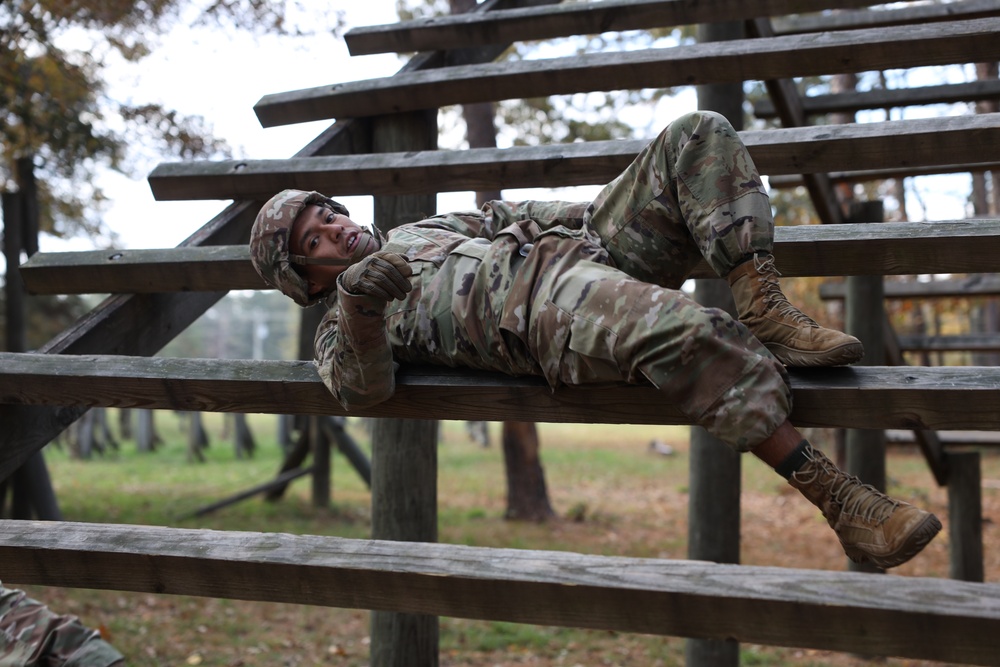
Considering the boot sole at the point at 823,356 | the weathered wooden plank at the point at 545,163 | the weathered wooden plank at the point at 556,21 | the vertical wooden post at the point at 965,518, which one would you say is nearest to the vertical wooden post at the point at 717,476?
the weathered wooden plank at the point at 556,21


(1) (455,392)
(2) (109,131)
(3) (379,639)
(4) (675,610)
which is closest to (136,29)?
(2) (109,131)

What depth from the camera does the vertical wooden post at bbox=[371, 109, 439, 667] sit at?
299 centimetres

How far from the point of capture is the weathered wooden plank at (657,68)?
2.56 metres

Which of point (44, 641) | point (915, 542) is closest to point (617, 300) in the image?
point (915, 542)

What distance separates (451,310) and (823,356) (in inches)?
34.5

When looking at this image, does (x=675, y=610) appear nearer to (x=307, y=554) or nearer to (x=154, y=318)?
(x=307, y=554)

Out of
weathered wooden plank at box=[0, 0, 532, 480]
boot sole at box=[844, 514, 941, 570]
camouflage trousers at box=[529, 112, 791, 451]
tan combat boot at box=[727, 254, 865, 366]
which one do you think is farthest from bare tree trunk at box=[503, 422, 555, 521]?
boot sole at box=[844, 514, 941, 570]

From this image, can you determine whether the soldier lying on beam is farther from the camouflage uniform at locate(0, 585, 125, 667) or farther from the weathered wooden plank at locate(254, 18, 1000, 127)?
the camouflage uniform at locate(0, 585, 125, 667)

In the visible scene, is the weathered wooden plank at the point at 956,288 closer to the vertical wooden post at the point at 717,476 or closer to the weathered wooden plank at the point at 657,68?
the vertical wooden post at the point at 717,476

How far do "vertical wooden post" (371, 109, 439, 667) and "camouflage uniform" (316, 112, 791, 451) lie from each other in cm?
63

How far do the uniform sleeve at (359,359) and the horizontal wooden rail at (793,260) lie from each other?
69cm

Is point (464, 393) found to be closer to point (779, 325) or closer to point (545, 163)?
point (779, 325)

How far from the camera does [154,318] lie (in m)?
2.61

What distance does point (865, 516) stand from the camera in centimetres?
162
